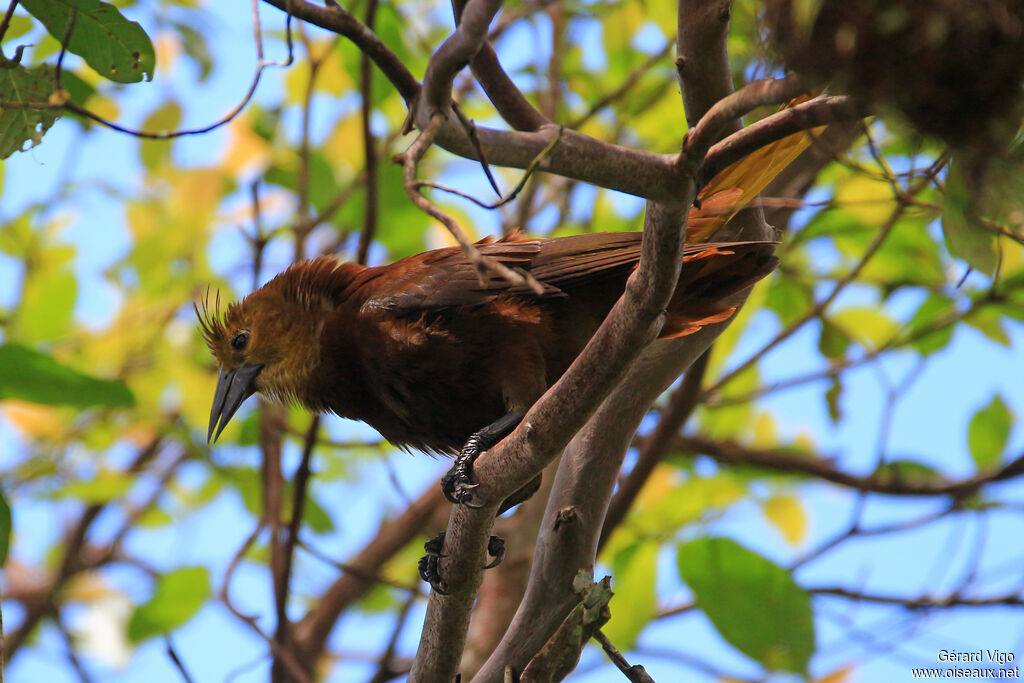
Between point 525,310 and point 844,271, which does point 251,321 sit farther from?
point 844,271

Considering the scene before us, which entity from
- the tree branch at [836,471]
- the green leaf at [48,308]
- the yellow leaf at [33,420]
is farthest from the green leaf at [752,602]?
the yellow leaf at [33,420]

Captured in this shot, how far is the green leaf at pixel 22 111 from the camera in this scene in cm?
182

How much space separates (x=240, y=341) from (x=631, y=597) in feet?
4.60

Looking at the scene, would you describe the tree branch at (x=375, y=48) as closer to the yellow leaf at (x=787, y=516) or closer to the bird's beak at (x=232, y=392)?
the bird's beak at (x=232, y=392)

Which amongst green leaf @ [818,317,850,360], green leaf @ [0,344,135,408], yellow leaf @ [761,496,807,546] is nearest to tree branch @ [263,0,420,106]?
green leaf @ [0,344,135,408]

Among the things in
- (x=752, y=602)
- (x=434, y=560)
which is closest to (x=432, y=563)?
(x=434, y=560)

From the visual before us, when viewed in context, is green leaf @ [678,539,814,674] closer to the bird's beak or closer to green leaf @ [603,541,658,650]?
green leaf @ [603,541,658,650]

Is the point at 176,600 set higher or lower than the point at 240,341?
lower

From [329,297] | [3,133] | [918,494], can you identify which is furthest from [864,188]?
[3,133]

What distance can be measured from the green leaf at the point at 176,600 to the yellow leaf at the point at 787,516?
2338 mm

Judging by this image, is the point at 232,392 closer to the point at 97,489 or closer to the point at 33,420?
the point at 97,489

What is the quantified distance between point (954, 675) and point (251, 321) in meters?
2.19

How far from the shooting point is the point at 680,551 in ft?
8.27

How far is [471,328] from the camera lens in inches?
91.0
